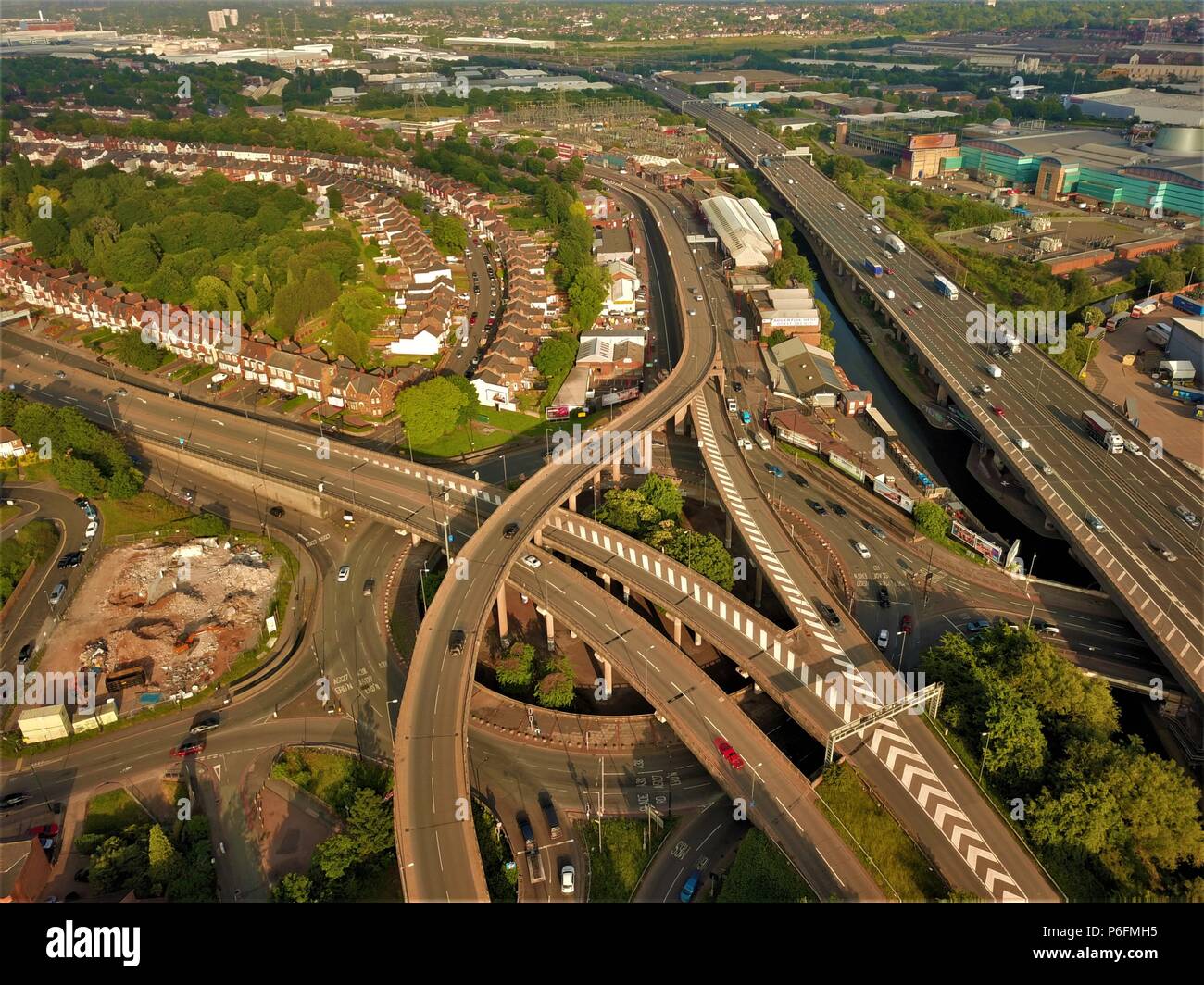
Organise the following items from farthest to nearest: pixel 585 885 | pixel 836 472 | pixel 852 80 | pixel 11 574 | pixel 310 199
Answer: pixel 852 80
pixel 310 199
pixel 836 472
pixel 11 574
pixel 585 885

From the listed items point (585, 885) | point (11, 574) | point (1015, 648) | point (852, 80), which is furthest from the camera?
point (852, 80)

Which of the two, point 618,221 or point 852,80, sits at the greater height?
point 852,80

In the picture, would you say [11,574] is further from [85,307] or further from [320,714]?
[85,307]

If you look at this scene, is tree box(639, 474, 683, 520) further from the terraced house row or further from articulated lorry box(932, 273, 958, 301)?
articulated lorry box(932, 273, 958, 301)

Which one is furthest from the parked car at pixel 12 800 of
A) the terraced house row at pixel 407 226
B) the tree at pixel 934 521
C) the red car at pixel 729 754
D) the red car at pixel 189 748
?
the tree at pixel 934 521

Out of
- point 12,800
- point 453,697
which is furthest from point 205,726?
point 453,697

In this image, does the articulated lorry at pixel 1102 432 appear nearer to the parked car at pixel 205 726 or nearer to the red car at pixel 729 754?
the red car at pixel 729 754

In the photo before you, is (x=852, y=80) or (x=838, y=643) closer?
(x=838, y=643)

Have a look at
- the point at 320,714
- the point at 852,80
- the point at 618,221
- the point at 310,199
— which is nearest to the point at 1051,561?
the point at 320,714
